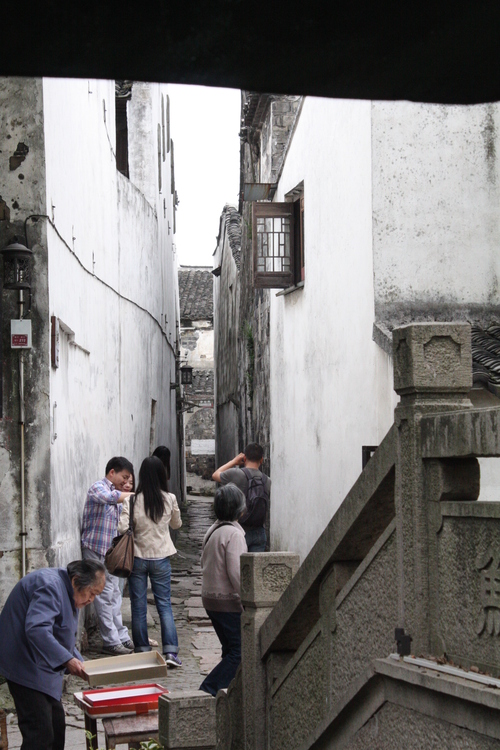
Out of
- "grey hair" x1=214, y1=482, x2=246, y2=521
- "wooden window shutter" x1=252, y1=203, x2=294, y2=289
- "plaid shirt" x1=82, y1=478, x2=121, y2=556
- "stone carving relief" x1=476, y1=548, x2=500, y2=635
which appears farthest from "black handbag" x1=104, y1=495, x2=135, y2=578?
"wooden window shutter" x1=252, y1=203, x2=294, y2=289

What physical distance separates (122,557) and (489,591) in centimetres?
507

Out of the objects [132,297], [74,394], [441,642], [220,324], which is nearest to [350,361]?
[74,394]

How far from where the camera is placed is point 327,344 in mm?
10672

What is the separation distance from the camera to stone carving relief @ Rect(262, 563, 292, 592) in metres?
5.08

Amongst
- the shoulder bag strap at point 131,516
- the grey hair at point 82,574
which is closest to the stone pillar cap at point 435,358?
the grey hair at point 82,574

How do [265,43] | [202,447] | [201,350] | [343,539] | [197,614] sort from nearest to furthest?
[265,43] < [343,539] < [197,614] < [202,447] < [201,350]

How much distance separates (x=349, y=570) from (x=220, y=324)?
2347 cm

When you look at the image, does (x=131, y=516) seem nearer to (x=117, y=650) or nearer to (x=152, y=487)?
(x=152, y=487)

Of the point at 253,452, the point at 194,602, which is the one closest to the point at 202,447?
the point at 194,602

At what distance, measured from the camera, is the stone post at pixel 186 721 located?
16.6 ft

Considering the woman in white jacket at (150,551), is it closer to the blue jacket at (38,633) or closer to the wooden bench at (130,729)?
the wooden bench at (130,729)

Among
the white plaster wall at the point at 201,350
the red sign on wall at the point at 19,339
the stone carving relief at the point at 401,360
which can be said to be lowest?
the stone carving relief at the point at 401,360

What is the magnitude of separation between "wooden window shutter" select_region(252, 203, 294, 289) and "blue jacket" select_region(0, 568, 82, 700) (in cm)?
793

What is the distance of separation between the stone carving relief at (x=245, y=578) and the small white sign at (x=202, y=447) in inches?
1083
